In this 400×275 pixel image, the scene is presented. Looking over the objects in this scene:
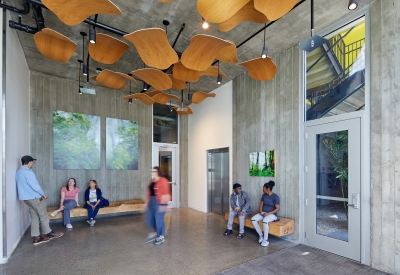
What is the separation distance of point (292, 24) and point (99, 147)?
19.7 feet

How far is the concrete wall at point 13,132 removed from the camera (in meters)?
3.90

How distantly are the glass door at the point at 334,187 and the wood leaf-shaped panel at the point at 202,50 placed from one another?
8.01 feet

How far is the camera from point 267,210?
5.10 meters

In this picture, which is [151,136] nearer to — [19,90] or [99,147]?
[99,147]

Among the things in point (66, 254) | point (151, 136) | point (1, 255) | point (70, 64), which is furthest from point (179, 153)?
point (1, 255)

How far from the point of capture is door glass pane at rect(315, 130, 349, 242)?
4.12 metres

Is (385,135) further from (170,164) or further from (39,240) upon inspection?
(170,164)

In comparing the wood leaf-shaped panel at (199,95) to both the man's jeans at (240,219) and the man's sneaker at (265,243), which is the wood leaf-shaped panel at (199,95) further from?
the man's sneaker at (265,243)

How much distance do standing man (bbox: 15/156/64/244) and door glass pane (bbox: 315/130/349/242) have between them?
5370 mm

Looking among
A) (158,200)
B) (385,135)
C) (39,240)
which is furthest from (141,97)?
(385,135)

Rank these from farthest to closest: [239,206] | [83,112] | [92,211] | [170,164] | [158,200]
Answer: [170,164] → [83,112] → [92,211] → [239,206] → [158,200]

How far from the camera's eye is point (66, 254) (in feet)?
13.8

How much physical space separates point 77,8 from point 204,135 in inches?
223

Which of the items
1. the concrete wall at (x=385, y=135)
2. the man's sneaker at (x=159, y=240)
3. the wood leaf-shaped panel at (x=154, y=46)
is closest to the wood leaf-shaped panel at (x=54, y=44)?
the wood leaf-shaped panel at (x=154, y=46)
